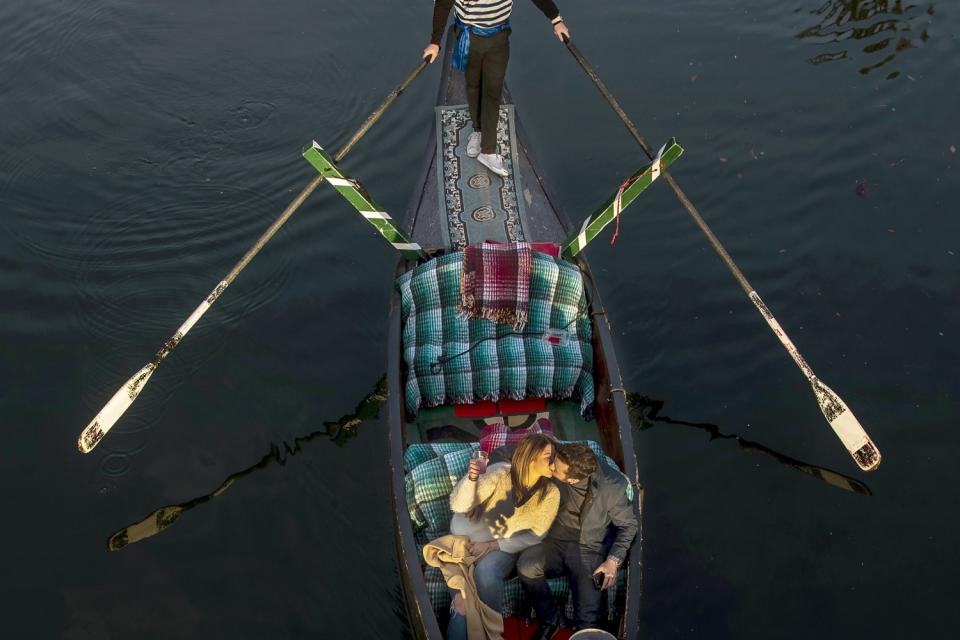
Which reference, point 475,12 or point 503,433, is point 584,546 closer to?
point 503,433

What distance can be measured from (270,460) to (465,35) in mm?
3776

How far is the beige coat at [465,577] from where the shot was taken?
491 centimetres

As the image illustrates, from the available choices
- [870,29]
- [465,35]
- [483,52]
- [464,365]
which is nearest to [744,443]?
[464,365]

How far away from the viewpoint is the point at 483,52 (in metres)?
7.25

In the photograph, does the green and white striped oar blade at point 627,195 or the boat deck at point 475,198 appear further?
the boat deck at point 475,198

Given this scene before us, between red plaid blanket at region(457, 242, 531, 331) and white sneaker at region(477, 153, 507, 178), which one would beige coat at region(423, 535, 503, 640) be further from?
white sneaker at region(477, 153, 507, 178)

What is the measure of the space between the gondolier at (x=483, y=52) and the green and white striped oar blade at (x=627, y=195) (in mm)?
1197

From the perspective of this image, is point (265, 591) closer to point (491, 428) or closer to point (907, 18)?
point (491, 428)

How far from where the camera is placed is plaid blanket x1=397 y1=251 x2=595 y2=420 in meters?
6.39

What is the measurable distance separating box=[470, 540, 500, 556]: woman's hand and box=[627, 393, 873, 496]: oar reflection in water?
268 centimetres

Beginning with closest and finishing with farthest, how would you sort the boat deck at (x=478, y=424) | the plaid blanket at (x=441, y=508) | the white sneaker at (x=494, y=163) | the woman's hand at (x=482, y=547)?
the woman's hand at (x=482, y=547) → the plaid blanket at (x=441, y=508) → the boat deck at (x=478, y=424) → the white sneaker at (x=494, y=163)

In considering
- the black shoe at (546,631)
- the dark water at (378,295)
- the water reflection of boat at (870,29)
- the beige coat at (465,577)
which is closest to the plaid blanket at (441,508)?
the black shoe at (546,631)

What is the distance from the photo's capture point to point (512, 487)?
5.00 metres

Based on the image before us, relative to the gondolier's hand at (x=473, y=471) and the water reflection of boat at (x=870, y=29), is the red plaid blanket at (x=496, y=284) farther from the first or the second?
the water reflection of boat at (x=870, y=29)
